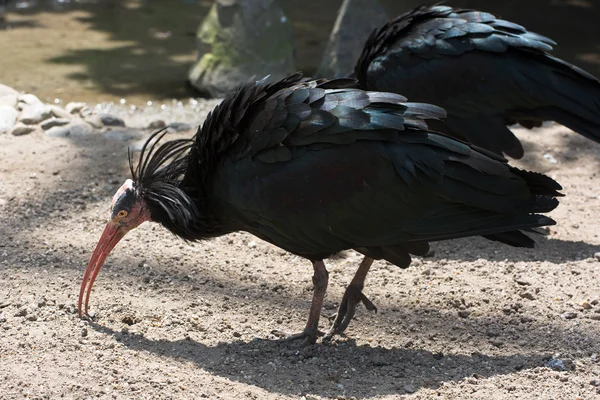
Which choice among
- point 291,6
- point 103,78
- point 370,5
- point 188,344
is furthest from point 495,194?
point 291,6

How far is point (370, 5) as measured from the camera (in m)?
9.37

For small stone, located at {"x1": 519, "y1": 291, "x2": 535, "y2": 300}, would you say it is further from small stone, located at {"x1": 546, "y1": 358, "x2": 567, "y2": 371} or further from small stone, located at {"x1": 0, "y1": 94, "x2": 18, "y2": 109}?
small stone, located at {"x1": 0, "y1": 94, "x2": 18, "y2": 109}

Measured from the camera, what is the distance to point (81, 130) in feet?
25.7

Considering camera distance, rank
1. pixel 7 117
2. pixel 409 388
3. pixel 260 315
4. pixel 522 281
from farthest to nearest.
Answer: pixel 7 117, pixel 522 281, pixel 260 315, pixel 409 388

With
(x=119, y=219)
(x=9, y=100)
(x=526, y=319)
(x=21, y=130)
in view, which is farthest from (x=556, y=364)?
(x=9, y=100)

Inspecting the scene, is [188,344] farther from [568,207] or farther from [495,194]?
[568,207]

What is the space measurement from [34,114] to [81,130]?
46 centimetres

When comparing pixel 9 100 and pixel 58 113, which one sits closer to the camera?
pixel 58 113

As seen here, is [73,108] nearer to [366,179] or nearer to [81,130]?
[81,130]

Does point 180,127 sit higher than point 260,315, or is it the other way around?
point 260,315

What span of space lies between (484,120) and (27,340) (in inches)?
137

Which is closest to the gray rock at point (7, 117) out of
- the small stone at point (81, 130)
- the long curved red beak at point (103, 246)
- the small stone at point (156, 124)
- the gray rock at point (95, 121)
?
the small stone at point (81, 130)

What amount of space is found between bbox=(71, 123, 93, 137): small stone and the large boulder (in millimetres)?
2057

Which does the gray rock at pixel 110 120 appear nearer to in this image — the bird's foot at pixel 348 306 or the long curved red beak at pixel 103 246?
the long curved red beak at pixel 103 246
